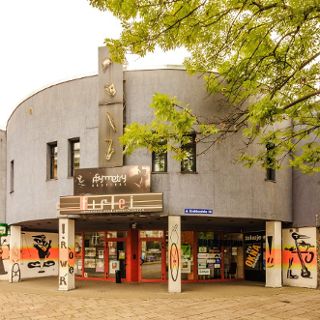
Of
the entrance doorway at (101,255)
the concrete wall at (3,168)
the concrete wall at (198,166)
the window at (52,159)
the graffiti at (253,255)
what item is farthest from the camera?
the concrete wall at (3,168)

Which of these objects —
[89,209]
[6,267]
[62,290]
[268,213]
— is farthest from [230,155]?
[6,267]

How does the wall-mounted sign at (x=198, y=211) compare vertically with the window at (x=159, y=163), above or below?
below

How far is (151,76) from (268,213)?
6961 mm

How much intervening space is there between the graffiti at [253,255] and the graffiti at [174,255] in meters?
6.02

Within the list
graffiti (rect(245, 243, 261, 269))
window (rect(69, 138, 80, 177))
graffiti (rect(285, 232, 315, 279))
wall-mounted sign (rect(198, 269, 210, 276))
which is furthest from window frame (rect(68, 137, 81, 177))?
graffiti (rect(285, 232, 315, 279))

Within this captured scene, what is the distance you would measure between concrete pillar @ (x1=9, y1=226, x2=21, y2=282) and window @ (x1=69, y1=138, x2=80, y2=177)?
228 inches

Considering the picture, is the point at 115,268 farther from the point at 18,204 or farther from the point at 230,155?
the point at 230,155

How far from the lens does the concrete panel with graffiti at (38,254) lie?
2318cm

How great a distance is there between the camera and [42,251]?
79.5ft

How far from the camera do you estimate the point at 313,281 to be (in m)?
18.1

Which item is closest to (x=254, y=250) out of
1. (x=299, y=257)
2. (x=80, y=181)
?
(x=299, y=257)

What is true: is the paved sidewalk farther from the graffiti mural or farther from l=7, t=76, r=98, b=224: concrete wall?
l=7, t=76, r=98, b=224: concrete wall

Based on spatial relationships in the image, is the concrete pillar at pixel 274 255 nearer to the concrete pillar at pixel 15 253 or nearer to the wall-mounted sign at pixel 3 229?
the concrete pillar at pixel 15 253

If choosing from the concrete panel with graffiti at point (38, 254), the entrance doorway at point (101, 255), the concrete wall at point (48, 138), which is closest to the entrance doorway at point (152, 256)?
the entrance doorway at point (101, 255)
